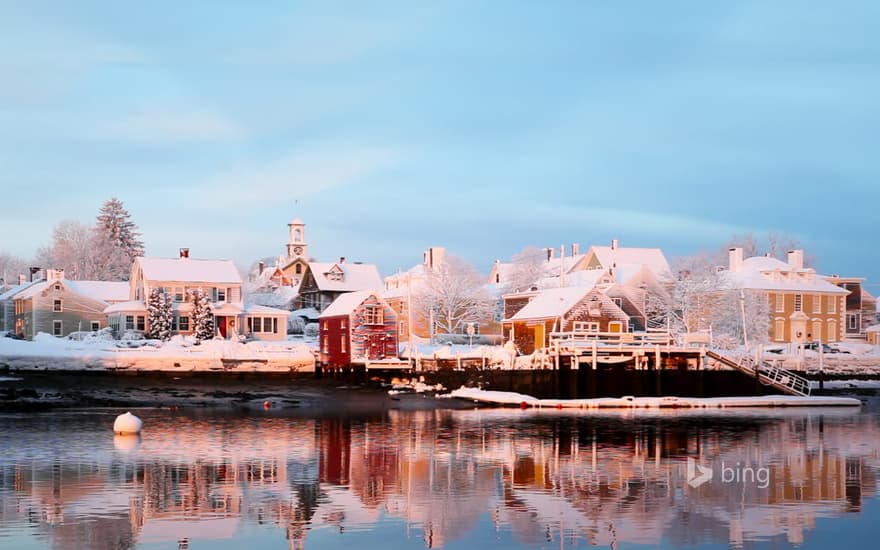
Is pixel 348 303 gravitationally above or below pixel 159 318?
above

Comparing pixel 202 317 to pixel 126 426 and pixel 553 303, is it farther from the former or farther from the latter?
pixel 126 426

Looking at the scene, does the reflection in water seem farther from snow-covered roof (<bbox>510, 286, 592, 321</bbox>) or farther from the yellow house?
the yellow house

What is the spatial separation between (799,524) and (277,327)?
67.2 m

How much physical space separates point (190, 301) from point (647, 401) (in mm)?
38525

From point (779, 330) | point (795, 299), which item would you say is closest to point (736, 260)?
point (795, 299)

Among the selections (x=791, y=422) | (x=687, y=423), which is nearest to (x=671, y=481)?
(x=687, y=423)

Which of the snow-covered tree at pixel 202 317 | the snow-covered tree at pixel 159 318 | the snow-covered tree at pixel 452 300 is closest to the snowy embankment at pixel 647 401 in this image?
the snow-covered tree at pixel 202 317

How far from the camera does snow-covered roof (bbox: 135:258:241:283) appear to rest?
84.1 m

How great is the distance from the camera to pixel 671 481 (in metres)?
27.9

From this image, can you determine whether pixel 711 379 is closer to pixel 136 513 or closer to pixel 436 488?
pixel 436 488

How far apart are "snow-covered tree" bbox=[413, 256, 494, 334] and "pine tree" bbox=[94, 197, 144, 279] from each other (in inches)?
1534

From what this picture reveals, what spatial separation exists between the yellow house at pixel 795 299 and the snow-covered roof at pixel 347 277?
33.5 m

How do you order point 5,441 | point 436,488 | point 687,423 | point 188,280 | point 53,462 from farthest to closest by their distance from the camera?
point 188,280 → point 687,423 → point 5,441 → point 53,462 → point 436,488

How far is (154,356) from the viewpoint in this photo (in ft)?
220
